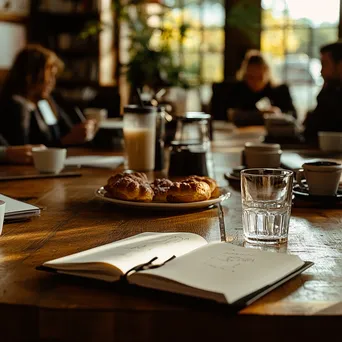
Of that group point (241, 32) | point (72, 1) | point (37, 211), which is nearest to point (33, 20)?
point (72, 1)

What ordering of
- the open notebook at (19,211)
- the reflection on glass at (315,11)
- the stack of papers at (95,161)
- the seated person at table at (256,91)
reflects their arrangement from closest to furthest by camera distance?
the open notebook at (19,211) → the stack of papers at (95,161) → the seated person at table at (256,91) → the reflection on glass at (315,11)

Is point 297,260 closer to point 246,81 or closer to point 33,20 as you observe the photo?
point 246,81

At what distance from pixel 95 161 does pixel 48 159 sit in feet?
1.12

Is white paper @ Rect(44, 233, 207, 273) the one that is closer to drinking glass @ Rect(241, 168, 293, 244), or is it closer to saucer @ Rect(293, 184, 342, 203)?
drinking glass @ Rect(241, 168, 293, 244)

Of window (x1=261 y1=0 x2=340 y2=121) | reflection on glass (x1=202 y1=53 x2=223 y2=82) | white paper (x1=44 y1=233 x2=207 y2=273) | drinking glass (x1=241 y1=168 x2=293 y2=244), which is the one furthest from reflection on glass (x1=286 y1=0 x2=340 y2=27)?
white paper (x1=44 y1=233 x2=207 y2=273)

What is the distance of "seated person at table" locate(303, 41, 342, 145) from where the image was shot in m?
3.60

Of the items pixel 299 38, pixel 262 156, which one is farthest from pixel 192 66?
pixel 262 156

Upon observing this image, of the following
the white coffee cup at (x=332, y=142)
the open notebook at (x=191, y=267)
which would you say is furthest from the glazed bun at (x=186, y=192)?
the white coffee cup at (x=332, y=142)

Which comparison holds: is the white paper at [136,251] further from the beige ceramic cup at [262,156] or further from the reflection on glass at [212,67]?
the reflection on glass at [212,67]

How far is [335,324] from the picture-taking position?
879 mm

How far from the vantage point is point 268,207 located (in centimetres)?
131

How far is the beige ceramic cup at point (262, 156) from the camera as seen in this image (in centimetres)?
211

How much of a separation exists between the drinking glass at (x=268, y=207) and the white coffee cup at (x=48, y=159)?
908mm

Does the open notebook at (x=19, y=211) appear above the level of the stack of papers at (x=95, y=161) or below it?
above
